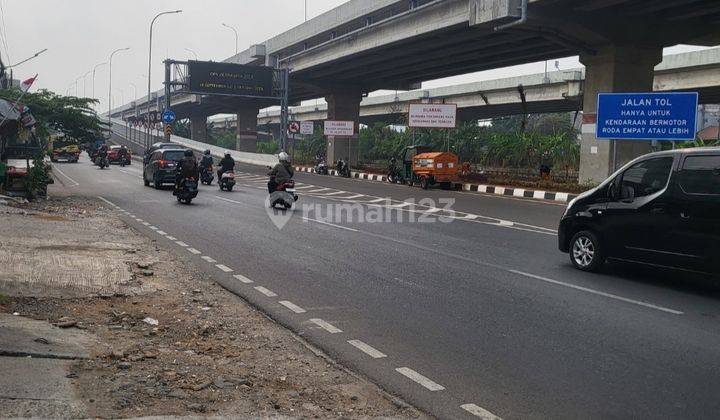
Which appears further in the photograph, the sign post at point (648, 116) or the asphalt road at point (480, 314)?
the sign post at point (648, 116)

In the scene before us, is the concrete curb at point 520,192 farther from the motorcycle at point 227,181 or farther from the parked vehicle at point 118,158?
the parked vehicle at point 118,158

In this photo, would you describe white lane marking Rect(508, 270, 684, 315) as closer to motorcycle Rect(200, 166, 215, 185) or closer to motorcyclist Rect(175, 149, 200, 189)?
motorcyclist Rect(175, 149, 200, 189)

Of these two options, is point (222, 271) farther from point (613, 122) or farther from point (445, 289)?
point (613, 122)

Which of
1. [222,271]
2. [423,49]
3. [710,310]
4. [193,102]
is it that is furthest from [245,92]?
[710,310]

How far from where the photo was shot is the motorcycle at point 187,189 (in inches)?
776

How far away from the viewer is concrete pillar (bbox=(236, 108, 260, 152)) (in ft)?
228

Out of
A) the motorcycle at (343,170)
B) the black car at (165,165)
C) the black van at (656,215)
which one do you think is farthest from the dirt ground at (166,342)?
the motorcycle at (343,170)

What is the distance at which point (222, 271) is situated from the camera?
377 inches

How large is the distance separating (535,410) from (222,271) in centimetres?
593

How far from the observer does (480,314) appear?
718 cm

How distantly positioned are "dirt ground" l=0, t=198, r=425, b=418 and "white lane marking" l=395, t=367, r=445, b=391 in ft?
1.18

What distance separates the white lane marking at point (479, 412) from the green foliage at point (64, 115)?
18.8 metres

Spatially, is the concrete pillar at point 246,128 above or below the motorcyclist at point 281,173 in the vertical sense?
above

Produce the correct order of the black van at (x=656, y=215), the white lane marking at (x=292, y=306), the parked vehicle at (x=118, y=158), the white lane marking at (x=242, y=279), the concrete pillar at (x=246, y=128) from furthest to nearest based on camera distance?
1. the concrete pillar at (x=246, y=128)
2. the parked vehicle at (x=118, y=158)
3. the white lane marking at (x=242, y=279)
4. the black van at (x=656, y=215)
5. the white lane marking at (x=292, y=306)
